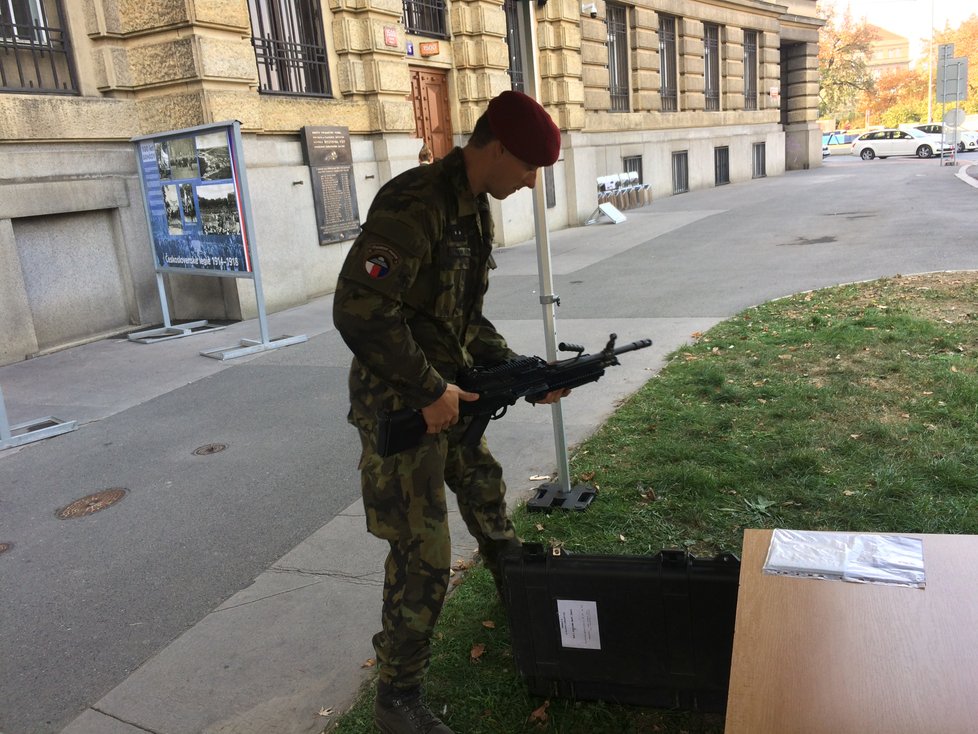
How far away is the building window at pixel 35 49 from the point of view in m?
8.71

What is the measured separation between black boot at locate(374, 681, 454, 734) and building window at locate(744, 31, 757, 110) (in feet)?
97.6

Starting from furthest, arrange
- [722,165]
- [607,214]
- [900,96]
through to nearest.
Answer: [900,96] → [722,165] → [607,214]

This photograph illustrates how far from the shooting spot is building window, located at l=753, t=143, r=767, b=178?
29953 millimetres

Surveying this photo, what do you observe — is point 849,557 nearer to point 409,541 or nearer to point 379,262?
point 409,541

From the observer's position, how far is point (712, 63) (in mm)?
26344

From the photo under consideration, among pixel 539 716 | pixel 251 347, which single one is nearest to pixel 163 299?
pixel 251 347

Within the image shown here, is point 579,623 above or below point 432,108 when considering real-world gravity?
below

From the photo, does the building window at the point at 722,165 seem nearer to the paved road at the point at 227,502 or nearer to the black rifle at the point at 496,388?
the paved road at the point at 227,502

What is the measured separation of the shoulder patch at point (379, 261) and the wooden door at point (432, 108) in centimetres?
1251

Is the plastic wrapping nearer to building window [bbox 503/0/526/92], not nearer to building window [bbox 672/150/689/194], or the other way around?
building window [bbox 503/0/526/92]

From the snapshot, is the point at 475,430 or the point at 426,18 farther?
the point at 426,18

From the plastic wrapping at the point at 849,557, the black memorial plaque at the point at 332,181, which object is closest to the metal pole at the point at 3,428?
the plastic wrapping at the point at 849,557

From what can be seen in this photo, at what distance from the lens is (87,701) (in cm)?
302

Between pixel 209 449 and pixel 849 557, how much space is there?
4.73 m
